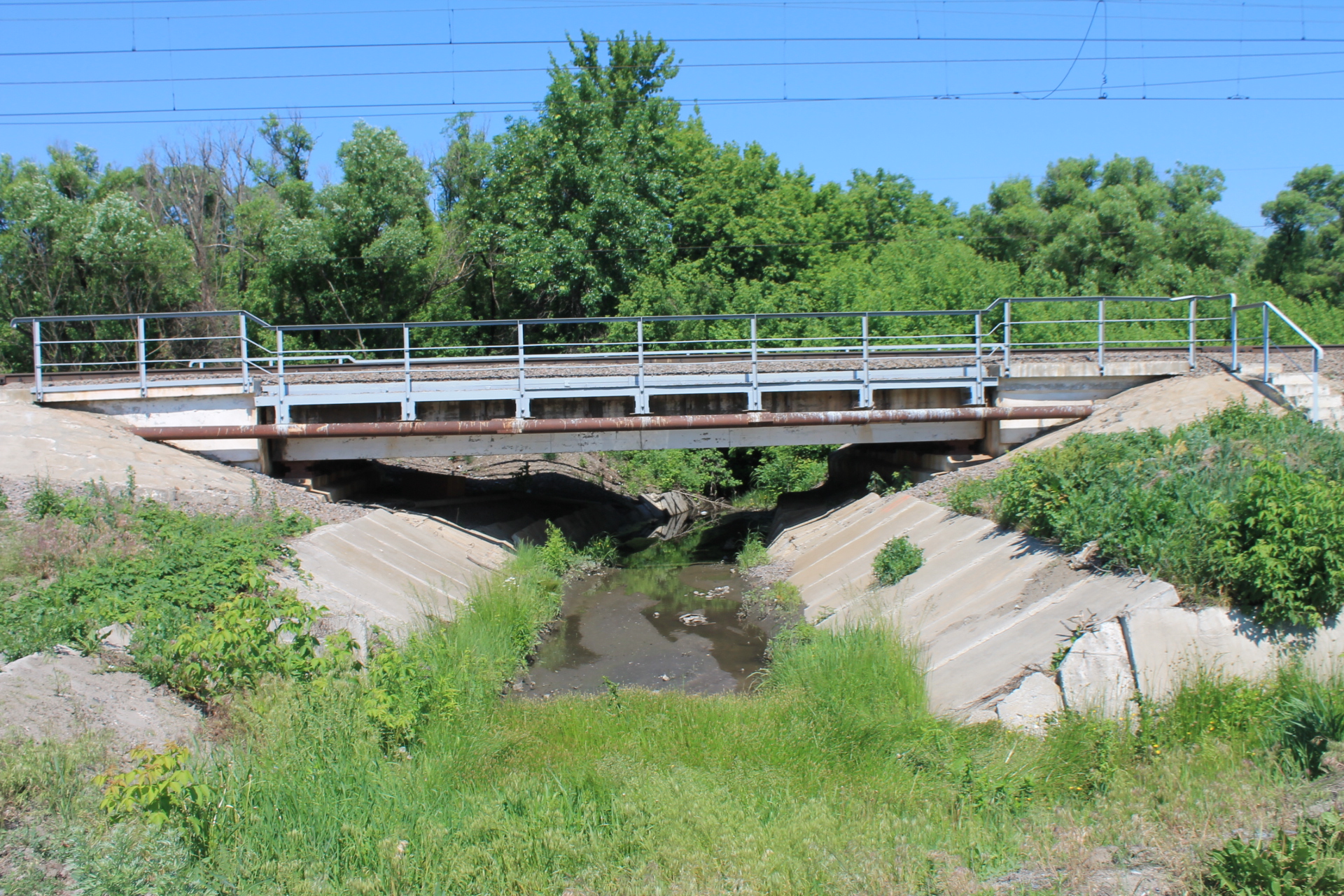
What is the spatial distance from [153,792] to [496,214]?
31751 mm

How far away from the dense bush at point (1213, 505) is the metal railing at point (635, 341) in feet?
14.0

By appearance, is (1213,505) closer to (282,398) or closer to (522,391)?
(522,391)

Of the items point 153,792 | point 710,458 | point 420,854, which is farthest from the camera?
point 710,458

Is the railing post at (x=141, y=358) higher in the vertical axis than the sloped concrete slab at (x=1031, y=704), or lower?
higher

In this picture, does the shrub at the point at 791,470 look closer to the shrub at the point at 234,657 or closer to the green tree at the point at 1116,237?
the green tree at the point at 1116,237

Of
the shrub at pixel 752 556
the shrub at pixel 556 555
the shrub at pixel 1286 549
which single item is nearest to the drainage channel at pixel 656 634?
the shrub at pixel 752 556

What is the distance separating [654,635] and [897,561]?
375cm

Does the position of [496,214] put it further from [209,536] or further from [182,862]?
[182,862]

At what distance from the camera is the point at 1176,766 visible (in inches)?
265

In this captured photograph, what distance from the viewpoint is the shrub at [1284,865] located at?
187 inches

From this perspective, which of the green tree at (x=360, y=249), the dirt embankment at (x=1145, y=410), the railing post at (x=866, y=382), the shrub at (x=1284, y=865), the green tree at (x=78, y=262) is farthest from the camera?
the green tree at (x=360, y=249)

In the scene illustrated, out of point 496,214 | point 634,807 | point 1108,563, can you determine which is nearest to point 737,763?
point 634,807

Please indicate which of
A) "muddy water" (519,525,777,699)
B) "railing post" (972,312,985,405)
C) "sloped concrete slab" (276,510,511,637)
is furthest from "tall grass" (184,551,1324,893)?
"railing post" (972,312,985,405)

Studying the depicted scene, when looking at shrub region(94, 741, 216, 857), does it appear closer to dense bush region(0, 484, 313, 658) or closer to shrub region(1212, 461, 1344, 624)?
dense bush region(0, 484, 313, 658)
